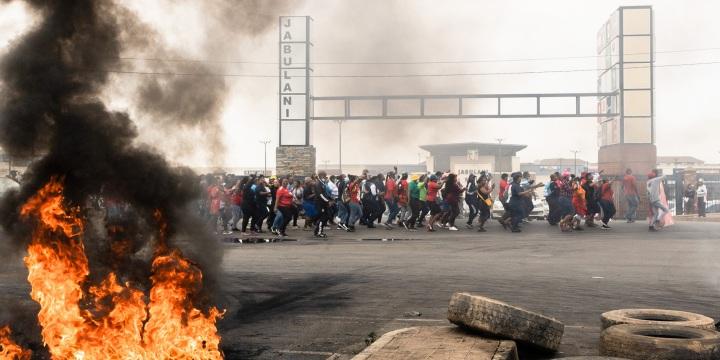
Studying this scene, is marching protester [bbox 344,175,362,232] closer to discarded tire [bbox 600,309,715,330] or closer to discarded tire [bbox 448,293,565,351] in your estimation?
discarded tire [bbox 600,309,715,330]

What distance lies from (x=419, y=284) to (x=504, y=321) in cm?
413

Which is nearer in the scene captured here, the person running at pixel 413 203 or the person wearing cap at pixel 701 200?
the person running at pixel 413 203

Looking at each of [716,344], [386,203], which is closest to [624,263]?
[716,344]

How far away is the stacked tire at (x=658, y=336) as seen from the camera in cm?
509

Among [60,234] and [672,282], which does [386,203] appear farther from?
[60,234]

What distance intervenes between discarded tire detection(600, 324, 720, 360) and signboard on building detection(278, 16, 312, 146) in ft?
98.8

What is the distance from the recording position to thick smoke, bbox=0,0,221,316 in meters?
5.89

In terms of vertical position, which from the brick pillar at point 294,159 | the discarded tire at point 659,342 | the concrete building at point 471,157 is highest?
the concrete building at point 471,157

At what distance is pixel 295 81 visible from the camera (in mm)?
35281

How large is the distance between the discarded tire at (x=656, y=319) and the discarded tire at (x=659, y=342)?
133 mm

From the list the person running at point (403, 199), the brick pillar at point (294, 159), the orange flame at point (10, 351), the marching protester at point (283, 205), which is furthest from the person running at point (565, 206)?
the orange flame at point (10, 351)

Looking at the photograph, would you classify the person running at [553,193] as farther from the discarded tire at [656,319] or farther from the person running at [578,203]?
the discarded tire at [656,319]

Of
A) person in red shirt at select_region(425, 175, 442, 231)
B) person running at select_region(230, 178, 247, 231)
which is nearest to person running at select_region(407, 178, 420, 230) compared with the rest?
person in red shirt at select_region(425, 175, 442, 231)

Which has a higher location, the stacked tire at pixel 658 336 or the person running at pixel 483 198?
the person running at pixel 483 198
